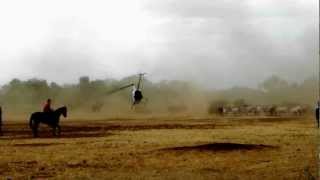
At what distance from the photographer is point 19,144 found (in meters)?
32.1

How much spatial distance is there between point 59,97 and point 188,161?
198 feet

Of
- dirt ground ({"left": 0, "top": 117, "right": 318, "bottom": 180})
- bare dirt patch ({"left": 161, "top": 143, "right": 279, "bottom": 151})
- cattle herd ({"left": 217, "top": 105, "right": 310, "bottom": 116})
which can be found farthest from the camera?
cattle herd ({"left": 217, "top": 105, "right": 310, "bottom": 116})

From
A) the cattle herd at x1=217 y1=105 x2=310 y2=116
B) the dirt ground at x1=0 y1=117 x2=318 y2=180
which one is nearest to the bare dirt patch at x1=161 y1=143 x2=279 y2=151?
the dirt ground at x1=0 y1=117 x2=318 y2=180

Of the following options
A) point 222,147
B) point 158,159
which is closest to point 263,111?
point 222,147

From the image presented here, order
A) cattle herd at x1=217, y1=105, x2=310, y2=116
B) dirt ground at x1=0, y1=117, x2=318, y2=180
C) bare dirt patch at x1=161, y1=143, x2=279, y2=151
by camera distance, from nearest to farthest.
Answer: dirt ground at x1=0, y1=117, x2=318, y2=180
bare dirt patch at x1=161, y1=143, x2=279, y2=151
cattle herd at x1=217, y1=105, x2=310, y2=116

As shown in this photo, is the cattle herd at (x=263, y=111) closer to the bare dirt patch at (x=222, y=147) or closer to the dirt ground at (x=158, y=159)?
the dirt ground at (x=158, y=159)

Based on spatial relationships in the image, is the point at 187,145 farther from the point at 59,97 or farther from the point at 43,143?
the point at 59,97

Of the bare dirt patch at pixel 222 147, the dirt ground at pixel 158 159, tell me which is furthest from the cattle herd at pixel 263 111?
the bare dirt patch at pixel 222 147

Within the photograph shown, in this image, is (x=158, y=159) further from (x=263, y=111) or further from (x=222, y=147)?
(x=263, y=111)

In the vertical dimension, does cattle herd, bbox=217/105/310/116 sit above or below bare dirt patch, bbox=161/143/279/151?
above

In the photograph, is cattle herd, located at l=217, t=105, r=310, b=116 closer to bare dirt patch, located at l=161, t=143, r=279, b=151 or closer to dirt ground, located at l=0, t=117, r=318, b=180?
dirt ground, located at l=0, t=117, r=318, b=180

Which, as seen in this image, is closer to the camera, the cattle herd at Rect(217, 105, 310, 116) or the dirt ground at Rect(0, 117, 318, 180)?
the dirt ground at Rect(0, 117, 318, 180)

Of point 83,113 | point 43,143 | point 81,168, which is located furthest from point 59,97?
point 81,168

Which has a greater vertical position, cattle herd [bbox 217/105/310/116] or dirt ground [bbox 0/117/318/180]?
cattle herd [bbox 217/105/310/116]
